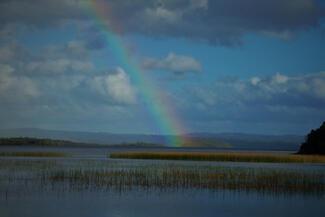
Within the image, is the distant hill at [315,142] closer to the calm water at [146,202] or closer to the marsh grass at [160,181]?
the marsh grass at [160,181]

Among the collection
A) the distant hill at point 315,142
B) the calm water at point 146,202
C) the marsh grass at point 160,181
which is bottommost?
the calm water at point 146,202

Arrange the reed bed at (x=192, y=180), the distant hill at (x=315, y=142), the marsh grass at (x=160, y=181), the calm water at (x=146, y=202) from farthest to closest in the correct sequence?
the distant hill at (x=315, y=142) → the reed bed at (x=192, y=180) → the marsh grass at (x=160, y=181) → the calm water at (x=146, y=202)

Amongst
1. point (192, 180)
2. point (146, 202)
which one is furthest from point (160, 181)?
point (146, 202)

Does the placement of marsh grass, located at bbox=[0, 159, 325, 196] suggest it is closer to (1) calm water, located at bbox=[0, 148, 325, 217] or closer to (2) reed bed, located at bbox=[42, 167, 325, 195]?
(2) reed bed, located at bbox=[42, 167, 325, 195]

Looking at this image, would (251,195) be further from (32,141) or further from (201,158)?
(32,141)

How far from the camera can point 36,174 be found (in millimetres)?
38750

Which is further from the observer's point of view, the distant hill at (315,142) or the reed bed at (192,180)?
the distant hill at (315,142)

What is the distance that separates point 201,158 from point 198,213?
44.2 meters

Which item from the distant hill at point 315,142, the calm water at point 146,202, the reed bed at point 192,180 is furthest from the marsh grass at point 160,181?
the distant hill at point 315,142

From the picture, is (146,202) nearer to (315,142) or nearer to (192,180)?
(192,180)

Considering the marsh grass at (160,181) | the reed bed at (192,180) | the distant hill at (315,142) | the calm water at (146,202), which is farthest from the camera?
the distant hill at (315,142)

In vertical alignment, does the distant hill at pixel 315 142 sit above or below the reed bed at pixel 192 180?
above

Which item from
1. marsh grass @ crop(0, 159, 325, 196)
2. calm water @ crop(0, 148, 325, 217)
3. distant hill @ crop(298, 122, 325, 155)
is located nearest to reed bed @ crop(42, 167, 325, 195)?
marsh grass @ crop(0, 159, 325, 196)

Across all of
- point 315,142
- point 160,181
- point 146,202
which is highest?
point 315,142
